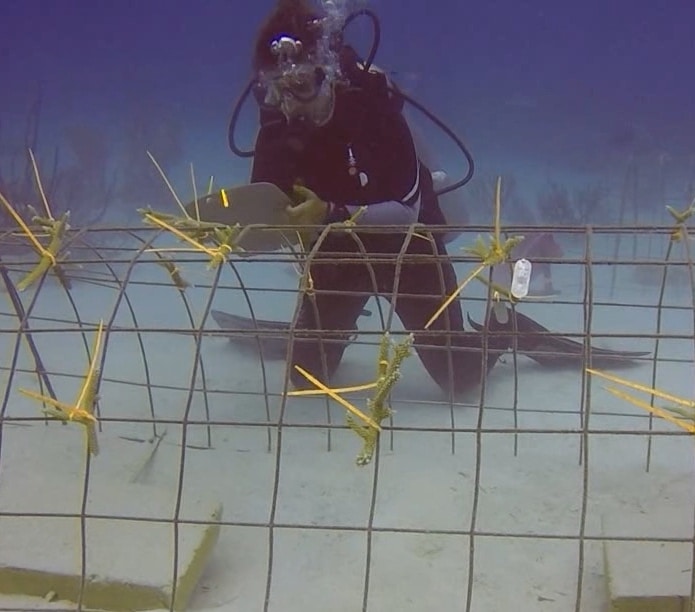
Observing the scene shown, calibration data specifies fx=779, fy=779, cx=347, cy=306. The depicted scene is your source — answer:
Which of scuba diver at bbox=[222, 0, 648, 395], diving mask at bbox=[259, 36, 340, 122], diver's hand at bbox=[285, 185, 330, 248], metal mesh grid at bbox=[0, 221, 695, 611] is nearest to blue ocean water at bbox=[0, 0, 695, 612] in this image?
metal mesh grid at bbox=[0, 221, 695, 611]

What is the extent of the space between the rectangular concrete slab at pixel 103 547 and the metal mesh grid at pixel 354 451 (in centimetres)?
11

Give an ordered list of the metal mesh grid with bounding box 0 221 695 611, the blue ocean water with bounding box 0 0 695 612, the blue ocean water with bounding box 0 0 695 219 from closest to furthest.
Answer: the metal mesh grid with bounding box 0 221 695 611 → the blue ocean water with bounding box 0 0 695 612 → the blue ocean water with bounding box 0 0 695 219

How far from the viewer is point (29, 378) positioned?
4.23 m

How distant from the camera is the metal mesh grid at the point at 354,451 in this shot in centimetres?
206

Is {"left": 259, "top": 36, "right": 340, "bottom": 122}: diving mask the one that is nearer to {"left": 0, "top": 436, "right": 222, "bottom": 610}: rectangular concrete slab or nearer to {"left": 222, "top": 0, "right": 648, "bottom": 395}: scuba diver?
{"left": 222, "top": 0, "right": 648, "bottom": 395}: scuba diver

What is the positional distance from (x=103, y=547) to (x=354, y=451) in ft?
4.50

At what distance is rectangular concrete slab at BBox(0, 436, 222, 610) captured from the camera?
2072 mm

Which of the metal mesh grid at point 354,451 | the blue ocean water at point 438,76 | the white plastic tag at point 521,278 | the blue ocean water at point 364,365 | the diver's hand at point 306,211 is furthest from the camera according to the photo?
the blue ocean water at point 438,76

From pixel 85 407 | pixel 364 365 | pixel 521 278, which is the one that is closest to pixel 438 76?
pixel 364 365

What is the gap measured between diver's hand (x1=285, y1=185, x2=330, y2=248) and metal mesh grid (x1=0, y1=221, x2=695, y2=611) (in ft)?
0.59

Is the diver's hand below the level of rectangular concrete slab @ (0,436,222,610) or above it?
above

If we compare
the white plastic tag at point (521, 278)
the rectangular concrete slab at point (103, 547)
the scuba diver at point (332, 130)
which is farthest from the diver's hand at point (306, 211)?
the white plastic tag at point (521, 278)

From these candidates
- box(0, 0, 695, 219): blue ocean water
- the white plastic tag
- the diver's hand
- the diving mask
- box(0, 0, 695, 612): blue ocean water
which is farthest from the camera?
box(0, 0, 695, 219): blue ocean water

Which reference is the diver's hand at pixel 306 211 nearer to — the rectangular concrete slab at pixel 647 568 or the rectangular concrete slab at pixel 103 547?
the rectangular concrete slab at pixel 103 547
